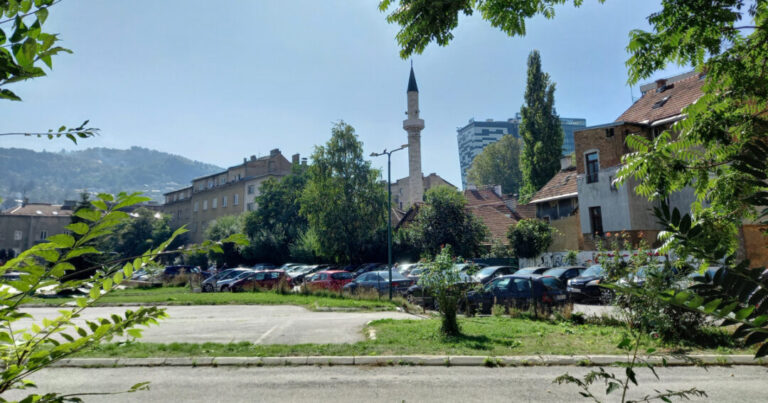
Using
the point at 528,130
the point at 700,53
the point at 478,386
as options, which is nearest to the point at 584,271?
the point at 478,386

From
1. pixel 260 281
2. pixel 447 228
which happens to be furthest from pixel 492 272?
pixel 260 281

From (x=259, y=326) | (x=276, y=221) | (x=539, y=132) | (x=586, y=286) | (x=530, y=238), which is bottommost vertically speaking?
(x=259, y=326)

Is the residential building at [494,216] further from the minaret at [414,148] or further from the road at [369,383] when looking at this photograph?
the road at [369,383]

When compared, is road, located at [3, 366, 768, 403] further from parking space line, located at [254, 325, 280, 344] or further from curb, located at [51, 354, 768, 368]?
parking space line, located at [254, 325, 280, 344]

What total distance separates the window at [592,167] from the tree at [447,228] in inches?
332

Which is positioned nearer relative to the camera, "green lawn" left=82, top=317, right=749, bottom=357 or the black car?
"green lawn" left=82, top=317, right=749, bottom=357

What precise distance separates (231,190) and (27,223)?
4970 cm

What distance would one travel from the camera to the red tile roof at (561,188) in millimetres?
35000

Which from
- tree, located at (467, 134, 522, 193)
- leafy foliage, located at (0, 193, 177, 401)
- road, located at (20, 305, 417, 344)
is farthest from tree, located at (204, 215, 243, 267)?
tree, located at (467, 134, 522, 193)

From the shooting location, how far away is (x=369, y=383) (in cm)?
676

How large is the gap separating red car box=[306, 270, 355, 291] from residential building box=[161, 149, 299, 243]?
136ft

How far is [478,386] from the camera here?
258 inches

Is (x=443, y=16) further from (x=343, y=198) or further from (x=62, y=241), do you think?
(x=343, y=198)

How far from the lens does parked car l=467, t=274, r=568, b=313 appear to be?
1430 centimetres
